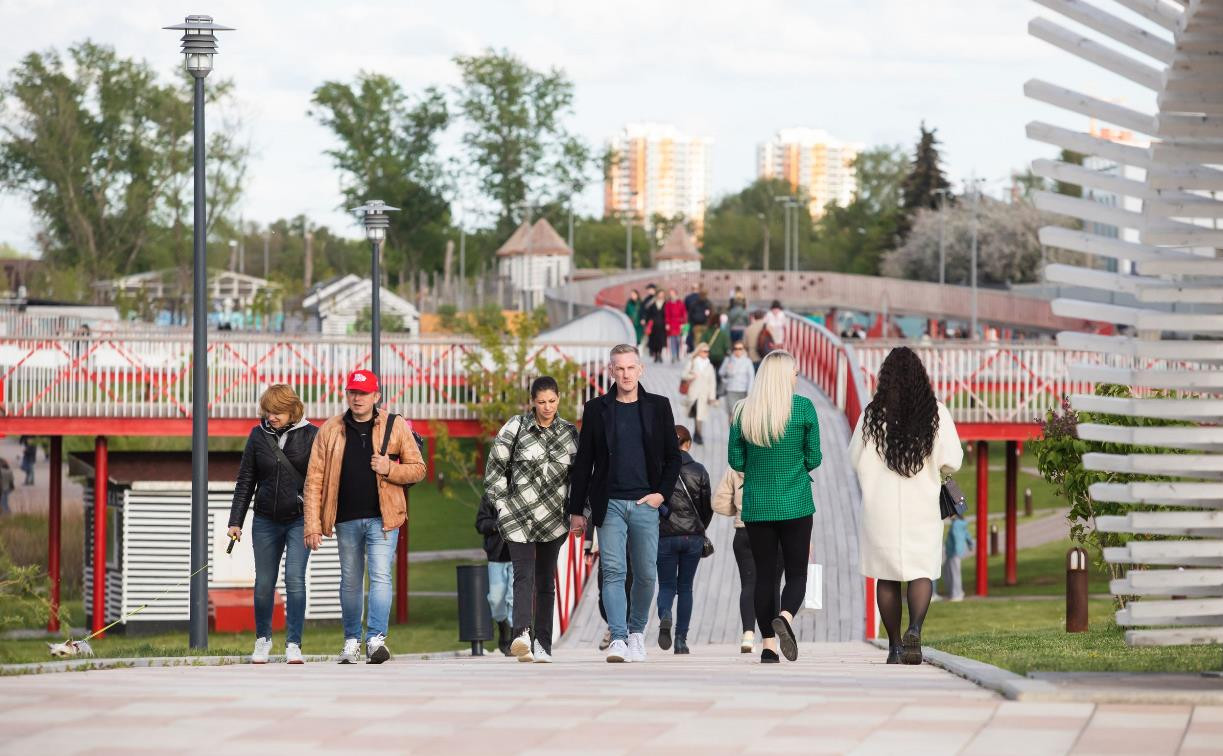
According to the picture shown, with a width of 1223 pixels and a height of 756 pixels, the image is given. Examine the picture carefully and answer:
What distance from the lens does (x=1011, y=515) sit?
1355 inches

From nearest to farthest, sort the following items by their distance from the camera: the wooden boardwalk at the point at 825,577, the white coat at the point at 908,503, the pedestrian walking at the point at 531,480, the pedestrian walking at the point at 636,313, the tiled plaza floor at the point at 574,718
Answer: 1. the tiled plaza floor at the point at 574,718
2. the white coat at the point at 908,503
3. the pedestrian walking at the point at 531,480
4. the wooden boardwalk at the point at 825,577
5. the pedestrian walking at the point at 636,313

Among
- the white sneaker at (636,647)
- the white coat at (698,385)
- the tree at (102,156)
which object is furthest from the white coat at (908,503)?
the tree at (102,156)

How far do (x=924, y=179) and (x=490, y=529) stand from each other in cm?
10174

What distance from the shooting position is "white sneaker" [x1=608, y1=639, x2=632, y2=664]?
1072 cm

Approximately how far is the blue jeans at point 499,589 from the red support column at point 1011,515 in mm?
18373

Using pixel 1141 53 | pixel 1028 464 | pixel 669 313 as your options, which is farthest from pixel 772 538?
pixel 1028 464

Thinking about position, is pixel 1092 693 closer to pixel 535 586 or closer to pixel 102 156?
pixel 535 586

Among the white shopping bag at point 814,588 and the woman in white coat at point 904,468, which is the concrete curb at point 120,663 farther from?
the white shopping bag at point 814,588

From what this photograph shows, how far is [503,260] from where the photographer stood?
345 ft

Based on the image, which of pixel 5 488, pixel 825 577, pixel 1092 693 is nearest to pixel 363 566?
pixel 1092 693

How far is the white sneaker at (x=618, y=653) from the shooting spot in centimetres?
1072

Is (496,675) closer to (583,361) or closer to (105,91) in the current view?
(583,361)

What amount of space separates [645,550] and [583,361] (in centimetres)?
2271

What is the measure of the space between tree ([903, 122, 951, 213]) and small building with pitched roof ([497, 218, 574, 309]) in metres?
22.1
